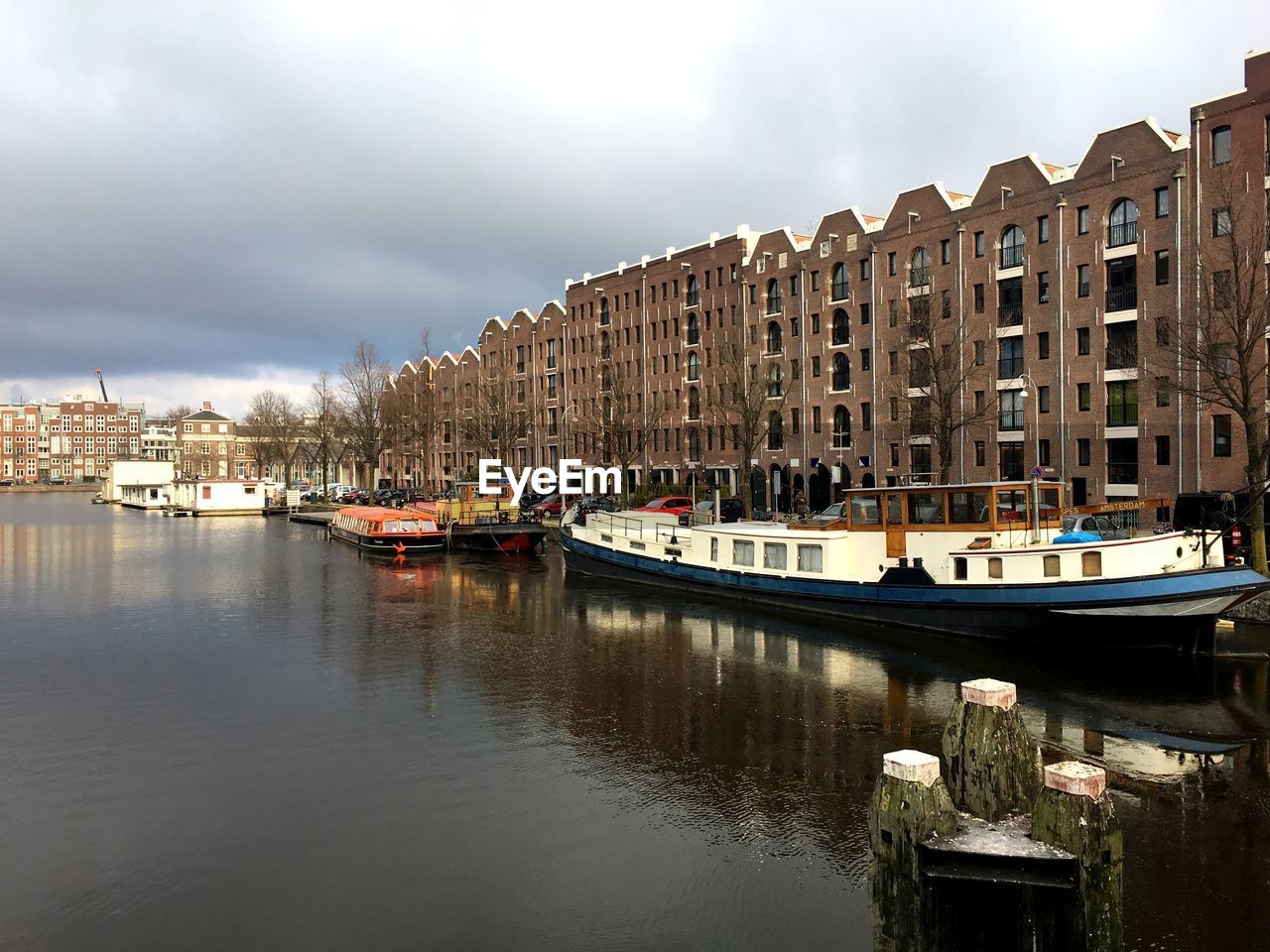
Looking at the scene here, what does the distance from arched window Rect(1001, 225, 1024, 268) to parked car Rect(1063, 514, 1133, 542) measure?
76.0ft

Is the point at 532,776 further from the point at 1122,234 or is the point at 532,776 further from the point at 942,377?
the point at 1122,234

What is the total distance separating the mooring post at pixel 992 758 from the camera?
906 centimetres

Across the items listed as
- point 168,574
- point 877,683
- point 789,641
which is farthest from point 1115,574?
point 168,574

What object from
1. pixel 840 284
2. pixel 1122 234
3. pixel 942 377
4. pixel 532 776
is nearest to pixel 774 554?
pixel 532 776

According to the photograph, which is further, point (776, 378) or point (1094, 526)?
point (776, 378)

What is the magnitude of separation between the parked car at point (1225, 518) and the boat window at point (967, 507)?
5.28 m

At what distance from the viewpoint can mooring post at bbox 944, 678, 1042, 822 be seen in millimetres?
9062

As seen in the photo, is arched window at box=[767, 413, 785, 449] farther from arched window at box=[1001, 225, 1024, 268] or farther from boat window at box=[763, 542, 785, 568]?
boat window at box=[763, 542, 785, 568]

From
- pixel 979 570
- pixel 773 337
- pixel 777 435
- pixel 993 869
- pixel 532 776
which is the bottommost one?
pixel 532 776

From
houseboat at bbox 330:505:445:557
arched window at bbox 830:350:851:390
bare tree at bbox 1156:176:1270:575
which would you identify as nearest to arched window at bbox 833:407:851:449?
arched window at bbox 830:350:851:390

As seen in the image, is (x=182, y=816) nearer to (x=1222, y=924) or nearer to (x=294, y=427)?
(x=1222, y=924)

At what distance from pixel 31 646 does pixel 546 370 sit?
68.5 meters

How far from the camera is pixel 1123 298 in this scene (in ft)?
150

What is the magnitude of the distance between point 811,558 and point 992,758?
20.6 meters
